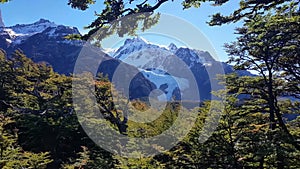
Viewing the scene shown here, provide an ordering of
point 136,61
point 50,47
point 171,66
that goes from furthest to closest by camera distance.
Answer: point 136,61
point 171,66
point 50,47

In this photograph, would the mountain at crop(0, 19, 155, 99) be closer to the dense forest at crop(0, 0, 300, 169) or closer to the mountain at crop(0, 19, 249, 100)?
the mountain at crop(0, 19, 249, 100)

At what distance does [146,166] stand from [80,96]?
639 centimetres

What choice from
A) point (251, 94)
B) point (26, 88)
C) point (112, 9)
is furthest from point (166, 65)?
point (112, 9)

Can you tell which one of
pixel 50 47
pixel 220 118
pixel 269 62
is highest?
pixel 50 47

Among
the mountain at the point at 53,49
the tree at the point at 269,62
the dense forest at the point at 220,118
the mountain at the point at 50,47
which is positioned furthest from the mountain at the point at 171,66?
the tree at the point at 269,62

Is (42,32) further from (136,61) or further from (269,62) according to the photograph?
(269,62)

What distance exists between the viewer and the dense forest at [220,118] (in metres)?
7.07

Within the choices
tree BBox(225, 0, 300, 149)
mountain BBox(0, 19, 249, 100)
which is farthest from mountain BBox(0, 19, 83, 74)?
tree BBox(225, 0, 300, 149)

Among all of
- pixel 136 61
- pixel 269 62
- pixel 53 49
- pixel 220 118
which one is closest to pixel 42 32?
pixel 53 49

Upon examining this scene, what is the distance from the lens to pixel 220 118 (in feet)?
24.8

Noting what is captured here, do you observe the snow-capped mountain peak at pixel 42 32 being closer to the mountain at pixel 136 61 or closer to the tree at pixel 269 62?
the mountain at pixel 136 61

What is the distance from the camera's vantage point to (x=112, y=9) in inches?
198

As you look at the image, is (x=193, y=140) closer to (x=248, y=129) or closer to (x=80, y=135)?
(x=248, y=129)

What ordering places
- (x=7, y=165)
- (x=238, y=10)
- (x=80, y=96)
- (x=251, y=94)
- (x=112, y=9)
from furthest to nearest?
(x=80, y=96), (x=251, y=94), (x=7, y=165), (x=238, y=10), (x=112, y=9)
